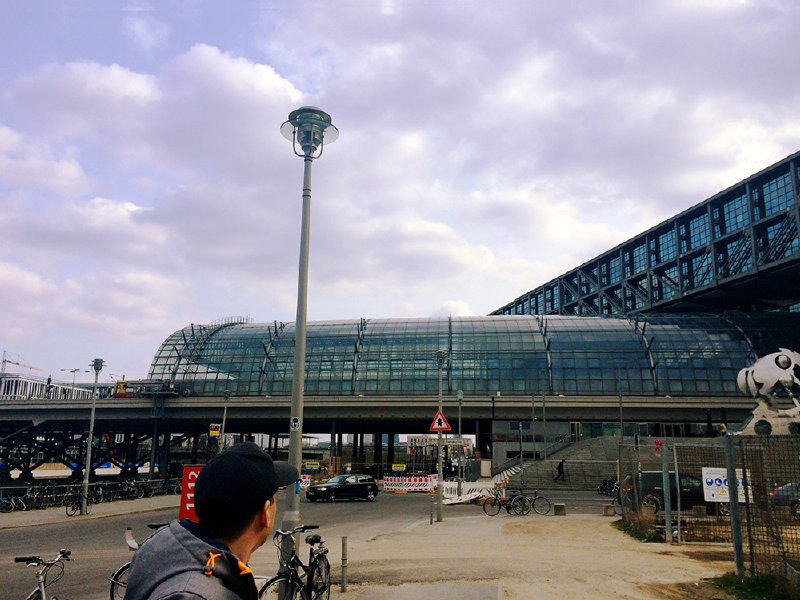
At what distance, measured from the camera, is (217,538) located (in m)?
2.38

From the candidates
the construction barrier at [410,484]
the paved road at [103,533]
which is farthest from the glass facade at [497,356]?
the paved road at [103,533]

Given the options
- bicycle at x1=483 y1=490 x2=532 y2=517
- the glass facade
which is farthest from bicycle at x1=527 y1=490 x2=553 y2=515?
the glass facade

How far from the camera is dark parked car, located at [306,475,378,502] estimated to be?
124 feet

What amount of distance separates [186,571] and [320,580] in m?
8.57

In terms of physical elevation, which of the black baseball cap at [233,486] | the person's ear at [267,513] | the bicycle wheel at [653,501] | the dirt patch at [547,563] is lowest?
the dirt patch at [547,563]

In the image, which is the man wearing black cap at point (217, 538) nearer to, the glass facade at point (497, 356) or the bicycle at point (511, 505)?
the bicycle at point (511, 505)

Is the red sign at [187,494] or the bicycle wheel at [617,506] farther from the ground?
the red sign at [187,494]

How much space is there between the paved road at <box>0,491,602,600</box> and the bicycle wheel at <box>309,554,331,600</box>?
12.2 ft

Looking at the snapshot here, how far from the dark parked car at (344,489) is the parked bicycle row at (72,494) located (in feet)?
36.8

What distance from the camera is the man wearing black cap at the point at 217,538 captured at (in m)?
2.03

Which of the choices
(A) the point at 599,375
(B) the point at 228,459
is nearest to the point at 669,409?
(A) the point at 599,375

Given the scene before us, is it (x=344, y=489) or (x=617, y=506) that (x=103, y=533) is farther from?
(x=617, y=506)

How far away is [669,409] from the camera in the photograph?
6338 centimetres

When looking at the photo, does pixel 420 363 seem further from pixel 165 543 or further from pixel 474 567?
pixel 165 543
